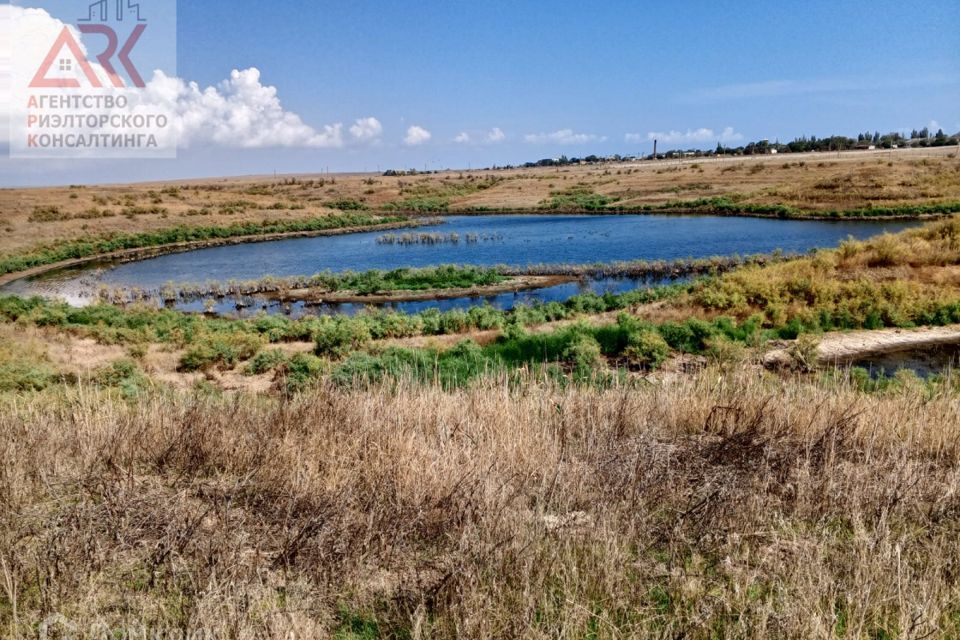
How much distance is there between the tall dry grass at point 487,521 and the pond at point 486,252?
19.1m

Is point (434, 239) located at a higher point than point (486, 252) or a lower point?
higher

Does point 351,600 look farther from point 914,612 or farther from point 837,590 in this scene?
point 914,612

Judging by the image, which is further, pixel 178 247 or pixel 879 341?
pixel 178 247

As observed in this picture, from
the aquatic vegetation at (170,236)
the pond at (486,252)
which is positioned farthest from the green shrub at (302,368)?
the aquatic vegetation at (170,236)

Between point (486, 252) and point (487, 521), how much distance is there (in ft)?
120

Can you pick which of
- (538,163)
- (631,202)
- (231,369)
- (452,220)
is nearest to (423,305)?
(231,369)

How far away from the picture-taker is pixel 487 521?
12.5 feet

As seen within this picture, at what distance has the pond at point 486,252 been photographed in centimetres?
2828

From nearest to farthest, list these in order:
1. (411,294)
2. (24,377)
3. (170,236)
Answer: (24,377) < (411,294) < (170,236)

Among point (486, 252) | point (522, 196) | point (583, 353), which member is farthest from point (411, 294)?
point (522, 196)

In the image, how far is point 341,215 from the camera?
64250 millimetres

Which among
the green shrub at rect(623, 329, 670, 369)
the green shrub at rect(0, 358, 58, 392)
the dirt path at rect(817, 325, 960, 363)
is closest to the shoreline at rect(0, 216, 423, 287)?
the green shrub at rect(0, 358, 58, 392)

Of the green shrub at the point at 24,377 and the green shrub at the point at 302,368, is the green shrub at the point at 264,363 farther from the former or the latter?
the green shrub at the point at 24,377

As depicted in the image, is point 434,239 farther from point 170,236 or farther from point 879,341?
point 879,341
